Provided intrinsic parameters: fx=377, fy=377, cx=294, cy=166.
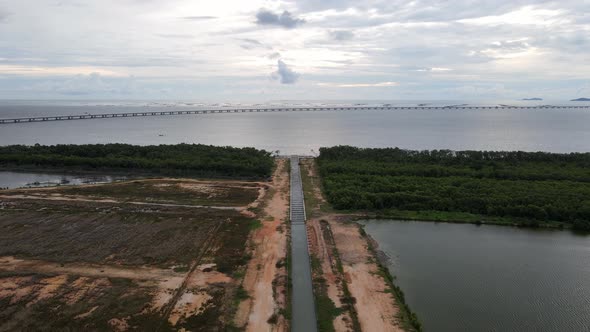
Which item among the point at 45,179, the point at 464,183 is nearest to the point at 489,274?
the point at 464,183

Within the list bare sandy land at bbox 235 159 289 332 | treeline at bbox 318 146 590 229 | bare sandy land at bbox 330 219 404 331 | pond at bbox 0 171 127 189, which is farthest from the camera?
pond at bbox 0 171 127 189

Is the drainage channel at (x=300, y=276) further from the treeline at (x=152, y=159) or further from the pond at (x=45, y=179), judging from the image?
the pond at (x=45, y=179)

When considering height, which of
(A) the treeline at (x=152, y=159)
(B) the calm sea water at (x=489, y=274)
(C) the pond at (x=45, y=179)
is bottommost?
(B) the calm sea water at (x=489, y=274)

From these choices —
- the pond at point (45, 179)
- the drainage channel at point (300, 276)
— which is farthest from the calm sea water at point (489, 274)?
the pond at point (45, 179)

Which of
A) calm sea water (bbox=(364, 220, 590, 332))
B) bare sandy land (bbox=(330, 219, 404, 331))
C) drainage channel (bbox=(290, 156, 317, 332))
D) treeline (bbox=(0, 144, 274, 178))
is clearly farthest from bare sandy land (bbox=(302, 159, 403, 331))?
treeline (bbox=(0, 144, 274, 178))

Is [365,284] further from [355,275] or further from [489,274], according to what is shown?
[489,274]

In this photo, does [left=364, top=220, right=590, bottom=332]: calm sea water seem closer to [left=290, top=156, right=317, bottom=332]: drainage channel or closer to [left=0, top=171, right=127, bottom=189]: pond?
[left=290, top=156, right=317, bottom=332]: drainage channel

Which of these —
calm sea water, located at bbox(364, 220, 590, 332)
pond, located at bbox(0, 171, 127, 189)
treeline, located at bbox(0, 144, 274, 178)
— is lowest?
calm sea water, located at bbox(364, 220, 590, 332)
